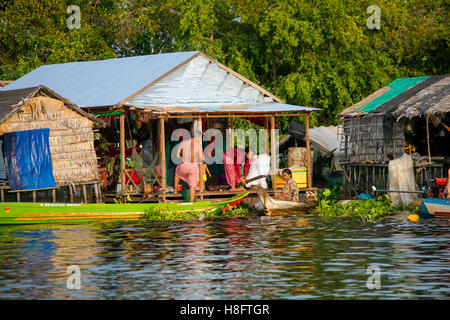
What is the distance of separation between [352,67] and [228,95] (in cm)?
983

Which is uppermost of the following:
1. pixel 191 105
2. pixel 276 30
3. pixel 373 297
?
pixel 276 30

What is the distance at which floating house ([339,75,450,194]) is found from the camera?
26.1 meters

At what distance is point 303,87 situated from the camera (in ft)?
112

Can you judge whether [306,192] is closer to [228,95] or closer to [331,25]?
[228,95]

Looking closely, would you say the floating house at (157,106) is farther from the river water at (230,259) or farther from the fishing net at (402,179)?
the river water at (230,259)

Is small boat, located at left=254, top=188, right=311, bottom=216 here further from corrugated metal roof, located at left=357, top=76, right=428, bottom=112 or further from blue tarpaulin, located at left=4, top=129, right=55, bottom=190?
corrugated metal roof, located at left=357, top=76, right=428, bottom=112

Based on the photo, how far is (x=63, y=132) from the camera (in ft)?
77.3

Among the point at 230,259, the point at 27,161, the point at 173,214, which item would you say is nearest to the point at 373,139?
the point at 173,214

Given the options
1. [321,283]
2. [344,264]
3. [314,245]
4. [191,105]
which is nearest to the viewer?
[321,283]

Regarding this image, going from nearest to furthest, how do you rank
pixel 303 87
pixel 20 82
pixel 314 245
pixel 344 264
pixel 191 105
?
pixel 344 264 < pixel 314 245 < pixel 191 105 < pixel 20 82 < pixel 303 87

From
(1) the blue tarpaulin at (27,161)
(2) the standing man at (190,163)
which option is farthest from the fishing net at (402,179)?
(1) the blue tarpaulin at (27,161)

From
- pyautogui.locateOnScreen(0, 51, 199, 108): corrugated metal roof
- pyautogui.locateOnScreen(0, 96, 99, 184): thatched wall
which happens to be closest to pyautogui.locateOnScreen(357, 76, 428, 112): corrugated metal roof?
pyautogui.locateOnScreen(0, 51, 199, 108): corrugated metal roof

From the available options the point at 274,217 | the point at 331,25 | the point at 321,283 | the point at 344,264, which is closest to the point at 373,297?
the point at 321,283

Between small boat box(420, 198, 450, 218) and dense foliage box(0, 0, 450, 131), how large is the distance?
12429 mm
